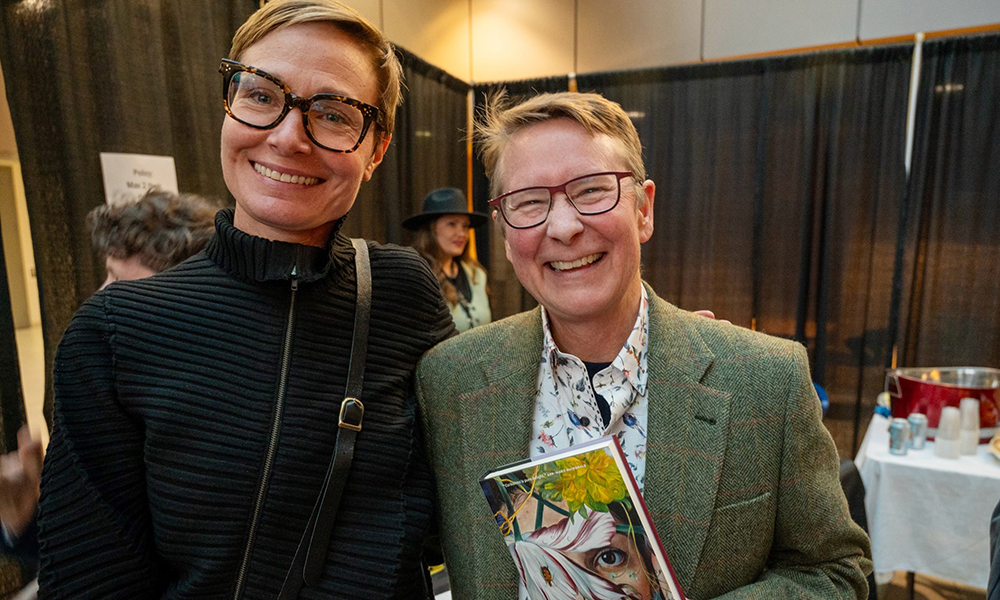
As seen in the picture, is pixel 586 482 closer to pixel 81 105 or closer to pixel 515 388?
pixel 515 388

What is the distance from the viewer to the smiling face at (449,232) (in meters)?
3.87

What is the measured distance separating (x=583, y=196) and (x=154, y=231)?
3.70ft

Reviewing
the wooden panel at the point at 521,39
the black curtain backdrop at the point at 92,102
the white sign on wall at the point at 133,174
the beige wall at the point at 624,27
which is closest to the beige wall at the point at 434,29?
the beige wall at the point at 624,27

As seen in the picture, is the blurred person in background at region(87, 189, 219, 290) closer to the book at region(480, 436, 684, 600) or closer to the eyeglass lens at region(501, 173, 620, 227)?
the eyeglass lens at region(501, 173, 620, 227)

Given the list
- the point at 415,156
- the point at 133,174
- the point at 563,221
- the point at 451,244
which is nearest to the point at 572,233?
the point at 563,221

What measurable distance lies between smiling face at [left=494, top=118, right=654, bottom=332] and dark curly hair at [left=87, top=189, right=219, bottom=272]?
91 centimetres

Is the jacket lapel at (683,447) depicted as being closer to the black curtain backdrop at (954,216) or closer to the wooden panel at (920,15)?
the black curtain backdrop at (954,216)

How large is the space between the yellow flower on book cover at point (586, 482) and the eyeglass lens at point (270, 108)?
0.66 meters

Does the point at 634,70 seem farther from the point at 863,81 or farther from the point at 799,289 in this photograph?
the point at 799,289

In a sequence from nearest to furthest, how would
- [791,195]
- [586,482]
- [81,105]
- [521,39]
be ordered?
[586,482] → [81,105] → [791,195] → [521,39]

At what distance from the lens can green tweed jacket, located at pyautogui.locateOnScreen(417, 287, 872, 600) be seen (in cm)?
96

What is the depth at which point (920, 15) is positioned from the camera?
4.28 m

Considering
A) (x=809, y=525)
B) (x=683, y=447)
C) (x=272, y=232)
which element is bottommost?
(x=809, y=525)

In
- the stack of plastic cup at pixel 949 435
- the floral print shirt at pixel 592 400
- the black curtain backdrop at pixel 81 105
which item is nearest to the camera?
the floral print shirt at pixel 592 400
